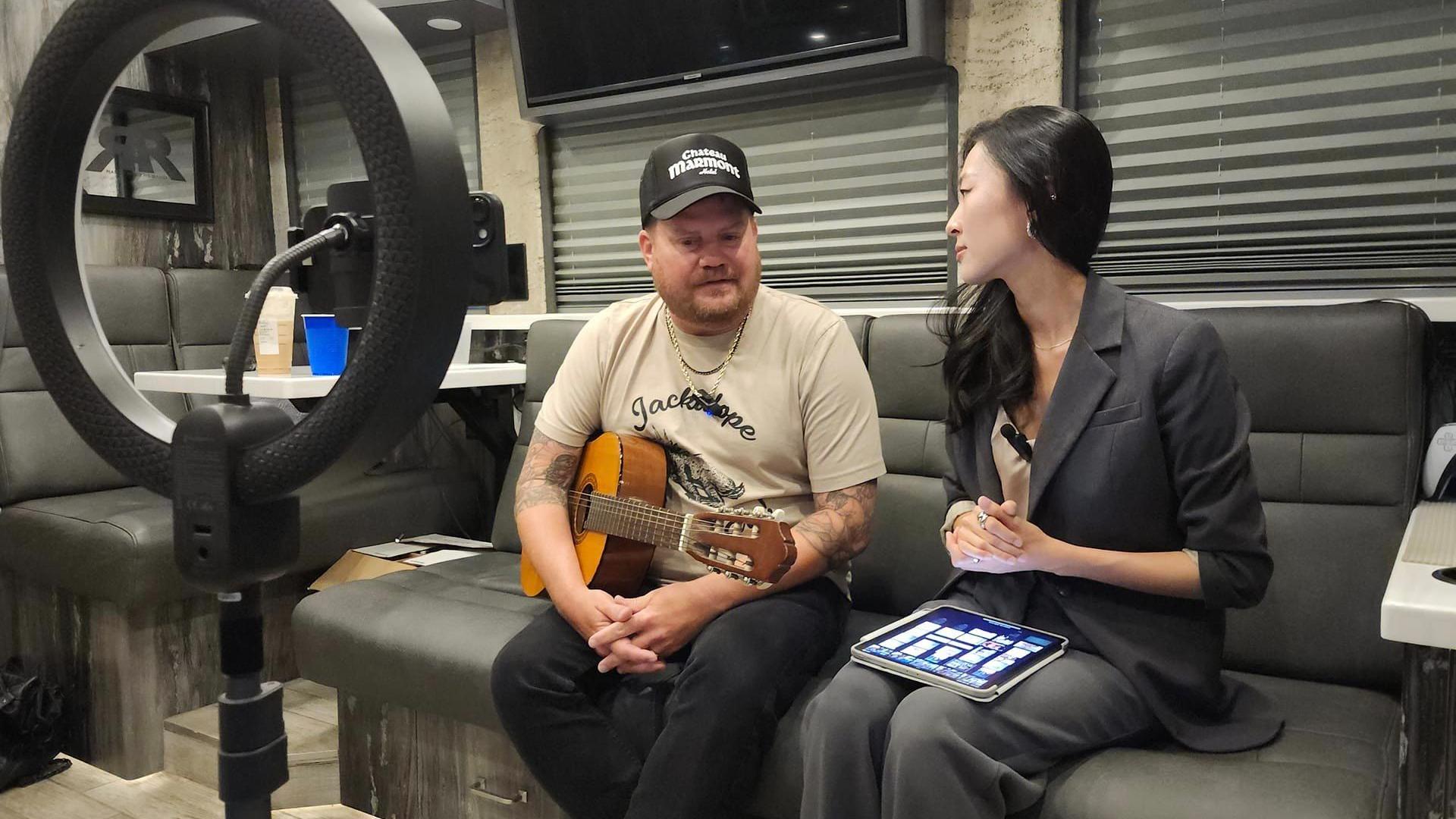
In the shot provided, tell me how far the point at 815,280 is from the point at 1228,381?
1741 millimetres

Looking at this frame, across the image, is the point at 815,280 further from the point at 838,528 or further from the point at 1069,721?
the point at 1069,721

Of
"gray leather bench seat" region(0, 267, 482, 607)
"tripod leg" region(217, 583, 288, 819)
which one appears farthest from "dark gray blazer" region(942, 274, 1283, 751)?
"gray leather bench seat" region(0, 267, 482, 607)

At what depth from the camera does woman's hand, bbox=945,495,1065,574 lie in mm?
1341

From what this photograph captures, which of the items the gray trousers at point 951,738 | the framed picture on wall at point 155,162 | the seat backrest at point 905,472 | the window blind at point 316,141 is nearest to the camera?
the gray trousers at point 951,738

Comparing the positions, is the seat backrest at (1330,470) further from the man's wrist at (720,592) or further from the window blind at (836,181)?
the window blind at (836,181)

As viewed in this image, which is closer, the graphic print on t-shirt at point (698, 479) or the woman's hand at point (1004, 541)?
the woman's hand at point (1004, 541)

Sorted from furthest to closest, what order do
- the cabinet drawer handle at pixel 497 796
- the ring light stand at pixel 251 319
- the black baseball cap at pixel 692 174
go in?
the cabinet drawer handle at pixel 497 796 → the black baseball cap at pixel 692 174 → the ring light stand at pixel 251 319

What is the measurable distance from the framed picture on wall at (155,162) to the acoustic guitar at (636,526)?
8.41ft

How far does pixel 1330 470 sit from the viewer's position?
5.57 ft

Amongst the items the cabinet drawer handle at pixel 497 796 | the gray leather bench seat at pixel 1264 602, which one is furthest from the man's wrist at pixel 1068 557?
the cabinet drawer handle at pixel 497 796

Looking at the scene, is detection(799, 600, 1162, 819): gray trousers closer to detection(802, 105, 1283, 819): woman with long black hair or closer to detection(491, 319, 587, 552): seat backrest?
detection(802, 105, 1283, 819): woman with long black hair

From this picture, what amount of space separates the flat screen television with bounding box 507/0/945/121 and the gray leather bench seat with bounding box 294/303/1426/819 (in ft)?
2.86

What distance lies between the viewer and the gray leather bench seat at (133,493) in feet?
7.94

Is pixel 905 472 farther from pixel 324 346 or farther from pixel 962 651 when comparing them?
pixel 324 346
